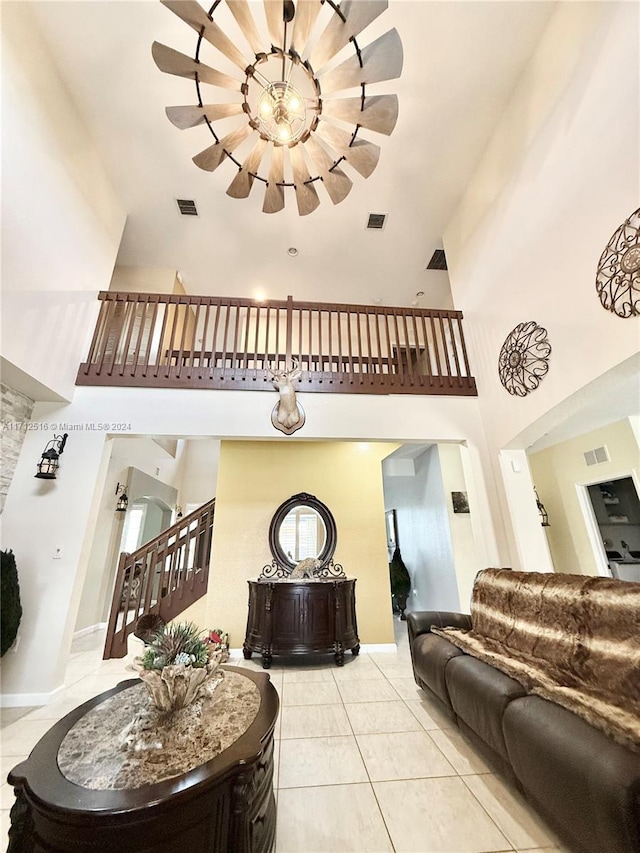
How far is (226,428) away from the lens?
3752 mm

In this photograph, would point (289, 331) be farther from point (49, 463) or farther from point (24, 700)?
point (24, 700)

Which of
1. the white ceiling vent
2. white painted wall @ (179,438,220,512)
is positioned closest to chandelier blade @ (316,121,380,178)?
the white ceiling vent

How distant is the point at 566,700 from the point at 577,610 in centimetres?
59

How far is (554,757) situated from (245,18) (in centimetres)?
444

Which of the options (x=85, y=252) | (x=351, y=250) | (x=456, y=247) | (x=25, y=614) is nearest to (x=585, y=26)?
(x=456, y=247)

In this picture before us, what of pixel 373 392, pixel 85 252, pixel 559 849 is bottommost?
pixel 559 849

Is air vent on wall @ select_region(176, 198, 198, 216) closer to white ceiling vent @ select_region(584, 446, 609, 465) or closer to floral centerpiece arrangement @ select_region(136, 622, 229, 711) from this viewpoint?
floral centerpiece arrangement @ select_region(136, 622, 229, 711)

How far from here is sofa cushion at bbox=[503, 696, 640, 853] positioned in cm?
112

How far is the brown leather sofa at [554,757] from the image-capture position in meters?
1.14

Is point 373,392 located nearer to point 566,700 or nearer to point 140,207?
point 566,700

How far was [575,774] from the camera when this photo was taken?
1.28 meters

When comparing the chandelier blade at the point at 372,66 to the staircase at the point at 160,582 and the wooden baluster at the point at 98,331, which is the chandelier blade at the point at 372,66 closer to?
the wooden baluster at the point at 98,331

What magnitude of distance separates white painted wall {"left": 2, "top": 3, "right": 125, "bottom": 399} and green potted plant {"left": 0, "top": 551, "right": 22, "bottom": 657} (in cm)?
166

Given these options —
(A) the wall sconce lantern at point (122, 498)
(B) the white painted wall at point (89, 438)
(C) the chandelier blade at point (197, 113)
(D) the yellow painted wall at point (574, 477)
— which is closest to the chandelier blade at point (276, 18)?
(C) the chandelier blade at point (197, 113)
